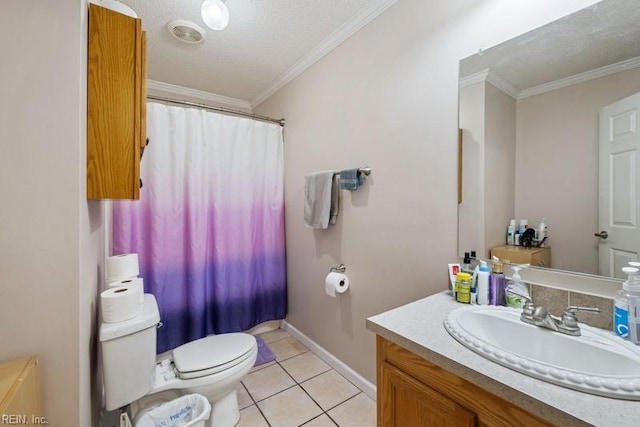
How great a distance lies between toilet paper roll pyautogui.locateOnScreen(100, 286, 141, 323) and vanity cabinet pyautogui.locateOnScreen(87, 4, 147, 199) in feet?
1.43

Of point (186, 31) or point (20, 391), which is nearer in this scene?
point (20, 391)

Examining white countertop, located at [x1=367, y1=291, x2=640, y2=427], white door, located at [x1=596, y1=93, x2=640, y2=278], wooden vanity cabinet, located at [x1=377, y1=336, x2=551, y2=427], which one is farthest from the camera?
white door, located at [x1=596, y1=93, x2=640, y2=278]

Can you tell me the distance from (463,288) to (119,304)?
1454 mm

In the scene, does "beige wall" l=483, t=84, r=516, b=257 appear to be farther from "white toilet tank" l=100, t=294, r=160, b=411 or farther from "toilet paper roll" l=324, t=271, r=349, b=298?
"white toilet tank" l=100, t=294, r=160, b=411

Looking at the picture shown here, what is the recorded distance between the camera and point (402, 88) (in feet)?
4.68

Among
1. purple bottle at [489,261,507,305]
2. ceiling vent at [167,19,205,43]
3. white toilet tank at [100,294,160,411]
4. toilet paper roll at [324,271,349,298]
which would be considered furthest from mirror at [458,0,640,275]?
ceiling vent at [167,19,205,43]

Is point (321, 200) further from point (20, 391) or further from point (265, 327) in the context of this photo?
point (20, 391)

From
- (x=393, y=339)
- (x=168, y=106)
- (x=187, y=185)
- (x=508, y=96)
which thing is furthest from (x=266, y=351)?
(x=508, y=96)

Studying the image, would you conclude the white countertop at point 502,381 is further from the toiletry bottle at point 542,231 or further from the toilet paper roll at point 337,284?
the toilet paper roll at point 337,284

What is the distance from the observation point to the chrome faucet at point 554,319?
792mm

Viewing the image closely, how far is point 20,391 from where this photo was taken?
0.68 meters

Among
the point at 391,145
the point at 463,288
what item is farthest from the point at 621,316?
the point at 391,145

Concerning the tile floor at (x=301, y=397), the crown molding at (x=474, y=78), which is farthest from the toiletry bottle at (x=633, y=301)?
the tile floor at (x=301, y=397)

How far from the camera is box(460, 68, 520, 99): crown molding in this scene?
108 cm
